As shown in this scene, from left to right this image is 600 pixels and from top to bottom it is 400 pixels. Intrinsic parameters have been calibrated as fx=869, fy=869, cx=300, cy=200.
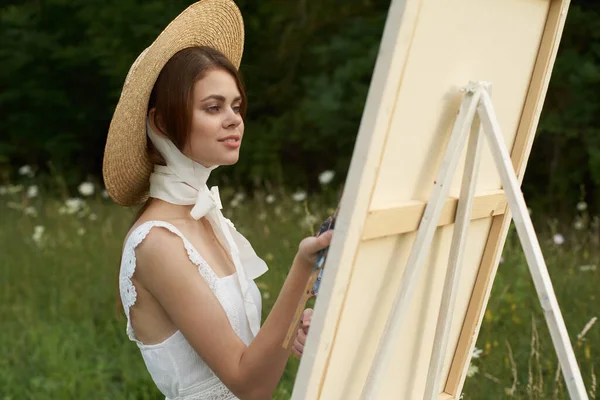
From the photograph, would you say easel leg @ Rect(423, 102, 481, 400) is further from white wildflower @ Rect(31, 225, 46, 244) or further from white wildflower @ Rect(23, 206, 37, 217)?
white wildflower @ Rect(23, 206, 37, 217)

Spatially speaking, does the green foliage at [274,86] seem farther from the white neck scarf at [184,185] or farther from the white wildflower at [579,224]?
the white neck scarf at [184,185]

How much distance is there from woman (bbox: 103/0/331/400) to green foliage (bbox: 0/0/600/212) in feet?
15.6

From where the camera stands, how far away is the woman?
171 centimetres

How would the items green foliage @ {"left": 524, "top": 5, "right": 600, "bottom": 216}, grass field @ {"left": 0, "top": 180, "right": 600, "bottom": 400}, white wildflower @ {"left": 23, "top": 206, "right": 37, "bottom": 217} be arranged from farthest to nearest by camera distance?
green foliage @ {"left": 524, "top": 5, "right": 600, "bottom": 216} → white wildflower @ {"left": 23, "top": 206, "right": 37, "bottom": 217} → grass field @ {"left": 0, "top": 180, "right": 600, "bottom": 400}

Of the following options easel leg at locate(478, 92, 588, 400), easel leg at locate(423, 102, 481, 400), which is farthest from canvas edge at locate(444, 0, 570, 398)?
easel leg at locate(478, 92, 588, 400)

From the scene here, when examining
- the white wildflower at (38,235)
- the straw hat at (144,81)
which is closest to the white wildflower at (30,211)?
the white wildflower at (38,235)

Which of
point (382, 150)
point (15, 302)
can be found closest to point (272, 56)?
point (15, 302)

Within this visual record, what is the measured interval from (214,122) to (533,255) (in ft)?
2.42

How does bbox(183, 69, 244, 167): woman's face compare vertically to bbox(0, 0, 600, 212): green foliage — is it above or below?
above

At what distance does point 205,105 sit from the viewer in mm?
1834

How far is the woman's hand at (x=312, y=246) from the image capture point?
1341 millimetres

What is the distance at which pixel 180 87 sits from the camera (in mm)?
1830

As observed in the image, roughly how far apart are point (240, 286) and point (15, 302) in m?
2.71

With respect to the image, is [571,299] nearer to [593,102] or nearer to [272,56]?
[593,102]
